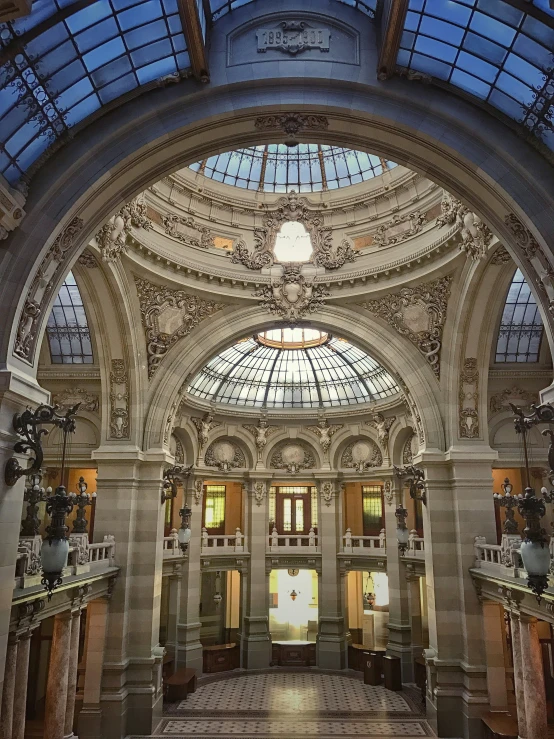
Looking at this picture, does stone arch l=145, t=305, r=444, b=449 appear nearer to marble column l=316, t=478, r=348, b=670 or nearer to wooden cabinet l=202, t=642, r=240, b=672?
marble column l=316, t=478, r=348, b=670

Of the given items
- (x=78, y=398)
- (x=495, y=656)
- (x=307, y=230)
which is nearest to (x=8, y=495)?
(x=78, y=398)

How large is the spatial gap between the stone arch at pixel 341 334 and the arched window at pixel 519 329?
3543 millimetres

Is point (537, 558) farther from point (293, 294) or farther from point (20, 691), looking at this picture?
point (293, 294)

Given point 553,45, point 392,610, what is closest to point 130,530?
point 392,610

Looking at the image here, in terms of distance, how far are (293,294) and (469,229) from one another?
7731 mm

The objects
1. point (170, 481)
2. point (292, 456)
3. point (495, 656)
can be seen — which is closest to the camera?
point (495, 656)

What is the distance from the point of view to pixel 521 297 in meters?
23.2

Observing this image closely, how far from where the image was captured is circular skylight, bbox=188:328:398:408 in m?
33.6

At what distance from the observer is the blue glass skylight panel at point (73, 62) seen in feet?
35.8

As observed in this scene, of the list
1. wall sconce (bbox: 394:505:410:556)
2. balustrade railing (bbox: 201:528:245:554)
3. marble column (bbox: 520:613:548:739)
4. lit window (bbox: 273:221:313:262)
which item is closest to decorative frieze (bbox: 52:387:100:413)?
lit window (bbox: 273:221:313:262)

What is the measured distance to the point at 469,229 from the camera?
18.9 meters

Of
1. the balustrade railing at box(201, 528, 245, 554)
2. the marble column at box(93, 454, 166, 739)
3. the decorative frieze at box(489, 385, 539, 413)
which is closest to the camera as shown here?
the marble column at box(93, 454, 166, 739)

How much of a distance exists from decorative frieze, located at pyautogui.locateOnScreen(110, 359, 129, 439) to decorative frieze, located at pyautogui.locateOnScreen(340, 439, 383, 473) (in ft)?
50.7

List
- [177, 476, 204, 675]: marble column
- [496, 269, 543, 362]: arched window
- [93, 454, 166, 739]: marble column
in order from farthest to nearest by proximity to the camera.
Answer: [177, 476, 204, 675]: marble column < [496, 269, 543, 362]: arched window < [93, 454, 166, 739]: marble column
